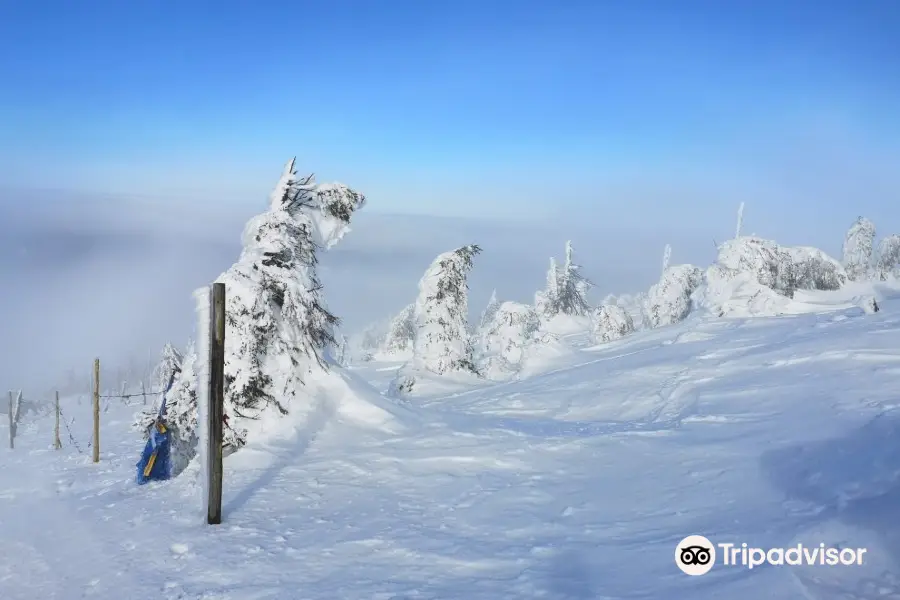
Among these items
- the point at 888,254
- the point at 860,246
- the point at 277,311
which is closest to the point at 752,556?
the point at 277,311

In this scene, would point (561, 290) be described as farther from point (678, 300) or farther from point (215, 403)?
point (215, 403)

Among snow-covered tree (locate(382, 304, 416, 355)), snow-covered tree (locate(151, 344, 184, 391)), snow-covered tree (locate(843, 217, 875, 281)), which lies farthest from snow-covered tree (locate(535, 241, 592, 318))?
snow-covered tree (locate(151, 344, 184, 391))

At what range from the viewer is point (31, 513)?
9.69 metres

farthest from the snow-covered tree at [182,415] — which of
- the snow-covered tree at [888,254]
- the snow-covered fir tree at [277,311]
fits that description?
the snow-covered tree at [888,254]

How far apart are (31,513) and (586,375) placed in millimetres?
15265

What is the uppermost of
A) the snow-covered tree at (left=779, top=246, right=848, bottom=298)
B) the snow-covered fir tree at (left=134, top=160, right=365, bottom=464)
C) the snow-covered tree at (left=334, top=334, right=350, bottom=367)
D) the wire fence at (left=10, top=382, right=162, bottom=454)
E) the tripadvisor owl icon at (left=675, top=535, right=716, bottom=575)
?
the snow-covered tree at (left=779, top=246, right=848, bottom=298)

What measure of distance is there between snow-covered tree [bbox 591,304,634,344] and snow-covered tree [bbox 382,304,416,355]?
78.0 ft

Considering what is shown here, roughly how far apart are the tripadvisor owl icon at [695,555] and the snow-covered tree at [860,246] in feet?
200

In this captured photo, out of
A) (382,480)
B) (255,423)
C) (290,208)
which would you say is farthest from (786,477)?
(290,208)

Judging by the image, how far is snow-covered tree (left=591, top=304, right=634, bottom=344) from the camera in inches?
1769

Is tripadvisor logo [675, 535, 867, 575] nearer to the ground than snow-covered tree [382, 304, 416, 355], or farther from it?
farther from it

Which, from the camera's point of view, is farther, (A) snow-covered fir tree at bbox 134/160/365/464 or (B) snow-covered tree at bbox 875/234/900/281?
(B) snow-covered tree at bbox 875/234/900/281

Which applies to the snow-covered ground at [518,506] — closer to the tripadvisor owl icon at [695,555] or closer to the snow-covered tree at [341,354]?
the tripadvisor owl icon at [695,555]

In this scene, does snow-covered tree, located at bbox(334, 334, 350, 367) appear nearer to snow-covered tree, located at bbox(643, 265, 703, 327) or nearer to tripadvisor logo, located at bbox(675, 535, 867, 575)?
tripadvisor logo, located at bbox(675, 535, 867, 575)
